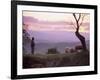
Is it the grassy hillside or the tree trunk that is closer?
the grassy hillside

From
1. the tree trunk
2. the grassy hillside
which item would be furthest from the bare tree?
the grassy hillside

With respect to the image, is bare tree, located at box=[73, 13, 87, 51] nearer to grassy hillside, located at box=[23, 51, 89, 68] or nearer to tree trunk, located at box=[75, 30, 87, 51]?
tree trunk, located at box=[75, 30, 87, 51]

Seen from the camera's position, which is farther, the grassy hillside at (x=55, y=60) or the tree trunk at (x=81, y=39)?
the tree trunk at (x=81, y=39)

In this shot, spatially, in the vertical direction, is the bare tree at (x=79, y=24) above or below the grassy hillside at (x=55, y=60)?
above

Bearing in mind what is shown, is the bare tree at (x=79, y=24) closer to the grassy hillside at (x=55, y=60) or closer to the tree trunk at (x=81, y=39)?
the tree trunk at (x=81, y=39)

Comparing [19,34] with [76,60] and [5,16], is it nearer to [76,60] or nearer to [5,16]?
[5,16]

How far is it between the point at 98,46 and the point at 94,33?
0.48 ft

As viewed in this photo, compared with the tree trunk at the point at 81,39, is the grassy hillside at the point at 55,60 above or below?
below

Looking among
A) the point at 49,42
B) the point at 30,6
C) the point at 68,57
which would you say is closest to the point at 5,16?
the point at 30,6

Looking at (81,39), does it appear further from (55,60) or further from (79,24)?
(55,60)

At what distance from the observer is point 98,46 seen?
2236 millimetres

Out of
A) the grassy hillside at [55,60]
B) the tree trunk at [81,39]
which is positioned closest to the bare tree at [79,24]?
the tree trunk at [81,39]

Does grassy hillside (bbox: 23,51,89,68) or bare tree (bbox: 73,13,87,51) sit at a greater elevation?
bare tree (bbox: 73,13,87,51)

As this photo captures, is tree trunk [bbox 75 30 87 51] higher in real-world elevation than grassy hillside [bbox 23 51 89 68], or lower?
higher
